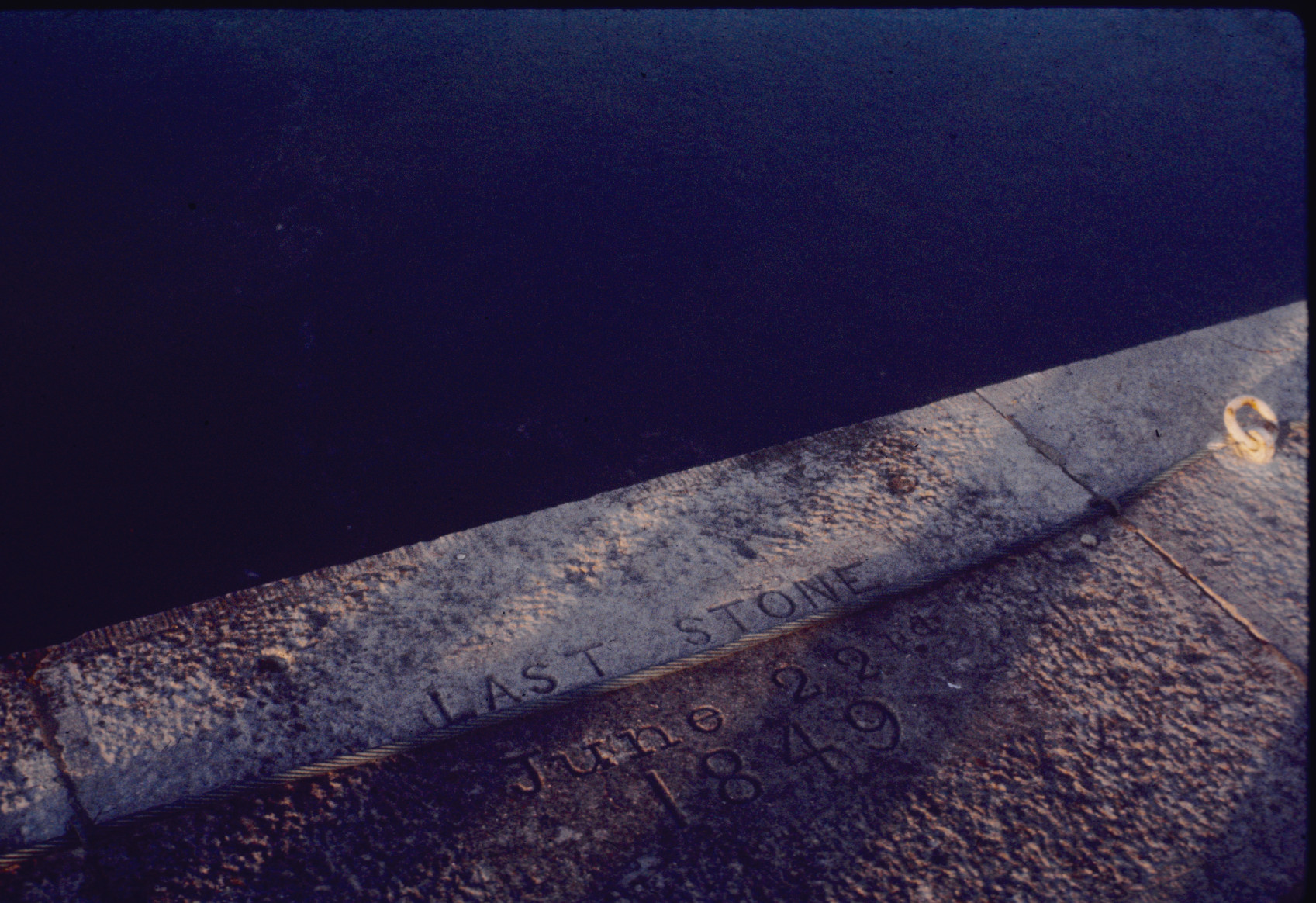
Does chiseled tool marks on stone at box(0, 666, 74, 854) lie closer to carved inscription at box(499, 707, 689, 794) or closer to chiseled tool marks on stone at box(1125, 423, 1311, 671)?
carved inscription at box(499, 707, 689, 794)

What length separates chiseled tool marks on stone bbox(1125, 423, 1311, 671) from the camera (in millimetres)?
2379

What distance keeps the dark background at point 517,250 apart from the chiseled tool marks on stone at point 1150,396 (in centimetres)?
29

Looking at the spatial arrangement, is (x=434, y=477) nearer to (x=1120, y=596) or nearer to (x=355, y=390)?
(x=355, y=390)

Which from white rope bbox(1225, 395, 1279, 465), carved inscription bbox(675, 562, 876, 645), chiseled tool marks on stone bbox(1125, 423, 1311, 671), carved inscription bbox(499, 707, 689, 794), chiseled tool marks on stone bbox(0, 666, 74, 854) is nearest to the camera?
chiseled tool marks on stone bbox(0, 666, 74, 854)

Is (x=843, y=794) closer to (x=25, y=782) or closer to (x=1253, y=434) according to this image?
(x=25, y=782)

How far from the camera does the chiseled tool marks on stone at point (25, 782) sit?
176 centimetres

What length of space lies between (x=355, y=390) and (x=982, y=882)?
2.47 meters

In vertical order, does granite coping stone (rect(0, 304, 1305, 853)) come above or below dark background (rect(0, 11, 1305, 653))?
below

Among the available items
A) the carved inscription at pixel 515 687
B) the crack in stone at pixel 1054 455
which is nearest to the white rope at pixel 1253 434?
the crack in stone at pixel 1054 455

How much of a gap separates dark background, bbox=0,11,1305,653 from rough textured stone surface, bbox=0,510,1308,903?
0.92 metres

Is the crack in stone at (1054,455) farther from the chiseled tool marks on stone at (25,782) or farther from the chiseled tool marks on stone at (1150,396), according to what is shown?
the chiseled tool marks on stone at (25,782)

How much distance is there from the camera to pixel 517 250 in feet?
12.5

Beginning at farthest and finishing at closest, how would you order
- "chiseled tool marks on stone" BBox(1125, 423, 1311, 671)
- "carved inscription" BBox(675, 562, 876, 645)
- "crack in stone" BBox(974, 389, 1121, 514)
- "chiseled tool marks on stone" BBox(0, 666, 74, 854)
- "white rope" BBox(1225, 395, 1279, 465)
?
"white rope" BBox(1225, 395, 1279, 465) < "crack in stone" BBox(974, 389, 1121, 514) < "chiseled tool marks on stone" BBox(1125, 423, 1311, 671) < "carved inscription" BBox(675, 562, 876, 645) < "chiseled tool marks on stone" BBox(0, 666, 74, 854)

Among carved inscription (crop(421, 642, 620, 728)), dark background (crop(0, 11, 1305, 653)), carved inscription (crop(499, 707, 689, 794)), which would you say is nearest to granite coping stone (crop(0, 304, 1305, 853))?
carved inscription (crop(421, 642, 620, 728))
